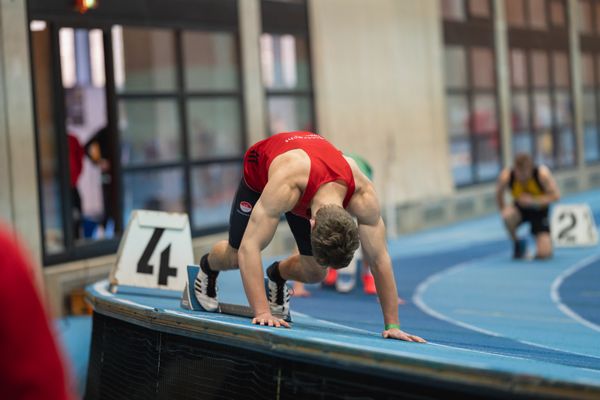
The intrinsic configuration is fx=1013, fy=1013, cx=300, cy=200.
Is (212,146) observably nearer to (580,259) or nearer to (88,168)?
(88,168)

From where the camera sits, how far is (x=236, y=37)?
1393 cm

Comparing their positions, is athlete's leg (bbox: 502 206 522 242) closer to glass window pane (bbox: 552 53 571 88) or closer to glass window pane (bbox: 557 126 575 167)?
glass window pane (bbox: 557 126 575 167)

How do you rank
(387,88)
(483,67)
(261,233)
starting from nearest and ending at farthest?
(261,233), (387,88), (483,67)

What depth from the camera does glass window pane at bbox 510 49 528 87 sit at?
2223 centimetres

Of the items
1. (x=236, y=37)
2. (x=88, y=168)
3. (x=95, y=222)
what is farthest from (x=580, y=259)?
(x=88, y=168)

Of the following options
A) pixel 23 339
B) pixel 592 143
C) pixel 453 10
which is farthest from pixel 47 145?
pixel 592 143

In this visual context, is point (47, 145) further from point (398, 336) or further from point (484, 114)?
point (484, 114)

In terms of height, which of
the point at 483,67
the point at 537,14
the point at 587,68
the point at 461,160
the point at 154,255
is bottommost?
the point at 154,255

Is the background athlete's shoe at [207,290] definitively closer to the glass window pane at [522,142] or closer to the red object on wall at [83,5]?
the red object on wall at [83,5]

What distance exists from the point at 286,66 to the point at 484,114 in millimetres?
→ 7096

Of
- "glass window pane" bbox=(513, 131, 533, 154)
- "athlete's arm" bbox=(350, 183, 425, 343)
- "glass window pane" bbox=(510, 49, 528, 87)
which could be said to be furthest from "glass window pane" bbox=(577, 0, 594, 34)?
"athlete's arm" bbox=(350, 183, 425, 343)

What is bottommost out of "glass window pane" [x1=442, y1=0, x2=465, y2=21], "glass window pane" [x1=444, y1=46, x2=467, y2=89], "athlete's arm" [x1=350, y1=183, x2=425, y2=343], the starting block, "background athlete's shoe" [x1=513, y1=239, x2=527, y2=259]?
"background athlete's shoe" [x1=513, y1=239, x2=527, y2=259]

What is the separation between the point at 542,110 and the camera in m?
23.7

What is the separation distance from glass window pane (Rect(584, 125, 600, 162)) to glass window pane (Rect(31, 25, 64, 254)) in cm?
1800
